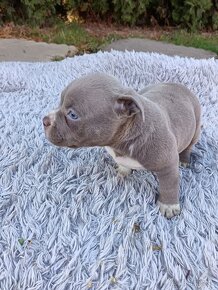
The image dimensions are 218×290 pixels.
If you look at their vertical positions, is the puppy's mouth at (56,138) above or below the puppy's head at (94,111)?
below

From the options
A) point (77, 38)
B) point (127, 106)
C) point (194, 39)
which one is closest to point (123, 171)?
point (127, 106)

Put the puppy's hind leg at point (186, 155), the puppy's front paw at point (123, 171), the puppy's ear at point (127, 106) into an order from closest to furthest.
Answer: the puppy's ear at point (127, 106) → the puppy's front paw at point (123, 171) → the puppy's hind leg at point (186, 155)

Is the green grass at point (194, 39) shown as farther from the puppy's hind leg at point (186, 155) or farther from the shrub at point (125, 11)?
→ the puppy's hind leg at point (186, 155)

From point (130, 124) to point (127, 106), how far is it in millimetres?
125

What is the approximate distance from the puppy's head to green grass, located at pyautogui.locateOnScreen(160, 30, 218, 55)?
383cm

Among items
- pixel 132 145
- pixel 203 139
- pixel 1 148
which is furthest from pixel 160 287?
pixel 1 148

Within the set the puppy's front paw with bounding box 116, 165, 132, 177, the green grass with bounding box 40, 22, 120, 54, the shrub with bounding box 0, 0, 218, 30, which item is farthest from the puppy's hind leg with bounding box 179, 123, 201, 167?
the shrub with bounding box 0, 0, 218, 30

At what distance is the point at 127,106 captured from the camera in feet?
4.99

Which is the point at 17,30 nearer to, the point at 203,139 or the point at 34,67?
the point at 34,67

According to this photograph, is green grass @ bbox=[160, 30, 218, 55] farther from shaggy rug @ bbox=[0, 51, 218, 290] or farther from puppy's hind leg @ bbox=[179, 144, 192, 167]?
puppy's hind leg @ bbox=[179, 144, 192, 167]

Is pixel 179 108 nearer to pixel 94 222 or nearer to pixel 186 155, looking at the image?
pixel 186 155

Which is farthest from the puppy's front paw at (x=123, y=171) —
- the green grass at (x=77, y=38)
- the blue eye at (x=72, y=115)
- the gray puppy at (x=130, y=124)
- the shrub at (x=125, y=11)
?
the shrub at (x=125, y=11)

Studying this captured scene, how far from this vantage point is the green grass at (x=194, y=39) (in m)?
5.27

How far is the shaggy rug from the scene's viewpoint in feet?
5.38
